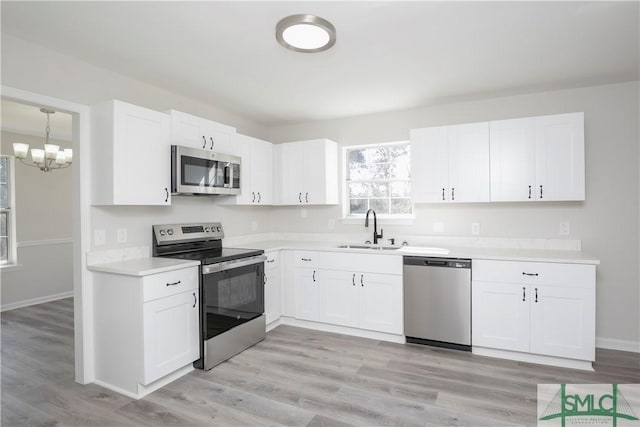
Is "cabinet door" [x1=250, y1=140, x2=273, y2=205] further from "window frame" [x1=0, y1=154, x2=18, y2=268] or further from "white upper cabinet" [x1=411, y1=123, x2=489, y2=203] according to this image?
"window frame" [x1=0, y1=154, x2=18, y2=268]

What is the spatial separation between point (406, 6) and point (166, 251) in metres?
2.71

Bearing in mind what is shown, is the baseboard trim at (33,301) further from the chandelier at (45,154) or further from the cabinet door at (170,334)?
the cabinet door at (170,334)

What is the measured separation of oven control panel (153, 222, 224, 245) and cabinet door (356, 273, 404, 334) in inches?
63.4

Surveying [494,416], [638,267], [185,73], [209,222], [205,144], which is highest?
[185,73]

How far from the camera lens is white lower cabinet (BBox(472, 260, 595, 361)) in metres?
2.87

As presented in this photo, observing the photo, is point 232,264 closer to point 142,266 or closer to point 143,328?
point 142,266

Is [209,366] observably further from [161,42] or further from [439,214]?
[439,214]

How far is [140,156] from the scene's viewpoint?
281 cm

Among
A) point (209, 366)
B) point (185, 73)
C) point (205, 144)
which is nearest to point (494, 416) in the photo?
point (209, 366)

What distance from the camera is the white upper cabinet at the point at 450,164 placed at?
347 cm

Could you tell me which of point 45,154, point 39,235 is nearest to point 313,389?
point 45,154

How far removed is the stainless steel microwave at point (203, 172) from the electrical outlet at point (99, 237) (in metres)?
0.62

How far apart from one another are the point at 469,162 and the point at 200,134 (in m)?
2.61

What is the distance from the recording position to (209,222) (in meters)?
3.88
